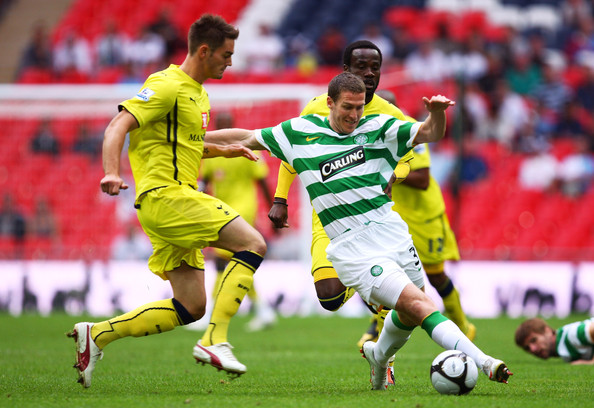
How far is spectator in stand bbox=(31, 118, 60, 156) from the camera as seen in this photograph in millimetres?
17016

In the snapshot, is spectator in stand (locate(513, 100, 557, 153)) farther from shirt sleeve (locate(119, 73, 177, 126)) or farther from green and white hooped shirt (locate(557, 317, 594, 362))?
shirt sleeve (locate(119, 73, 177, 126))

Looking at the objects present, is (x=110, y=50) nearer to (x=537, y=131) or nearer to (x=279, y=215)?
(x=537, y=131)

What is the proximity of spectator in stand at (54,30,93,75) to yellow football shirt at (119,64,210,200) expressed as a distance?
53.2ft

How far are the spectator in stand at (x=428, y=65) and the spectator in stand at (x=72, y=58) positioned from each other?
7.63 meters

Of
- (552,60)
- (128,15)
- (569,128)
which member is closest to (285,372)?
(569,128)

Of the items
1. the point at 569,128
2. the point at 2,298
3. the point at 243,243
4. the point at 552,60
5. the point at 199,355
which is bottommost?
the point at 2,298

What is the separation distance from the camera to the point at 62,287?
634 inches

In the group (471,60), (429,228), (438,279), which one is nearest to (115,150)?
(429,228)

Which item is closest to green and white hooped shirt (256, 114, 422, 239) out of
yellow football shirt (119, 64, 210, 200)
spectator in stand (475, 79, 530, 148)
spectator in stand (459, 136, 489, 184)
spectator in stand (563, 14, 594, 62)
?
yellow football shirt (119, 64, 210, 200)

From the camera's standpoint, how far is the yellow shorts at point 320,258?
7.48m

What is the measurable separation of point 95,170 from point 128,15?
10174 mm

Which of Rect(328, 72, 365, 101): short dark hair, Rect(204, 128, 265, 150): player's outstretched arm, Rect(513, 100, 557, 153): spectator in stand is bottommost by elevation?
Rect(204, 128, 265, 150): player's outstretched arm

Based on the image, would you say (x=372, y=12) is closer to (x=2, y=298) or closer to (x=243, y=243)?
(x=2, y=298)

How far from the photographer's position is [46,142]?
56.1 ft
